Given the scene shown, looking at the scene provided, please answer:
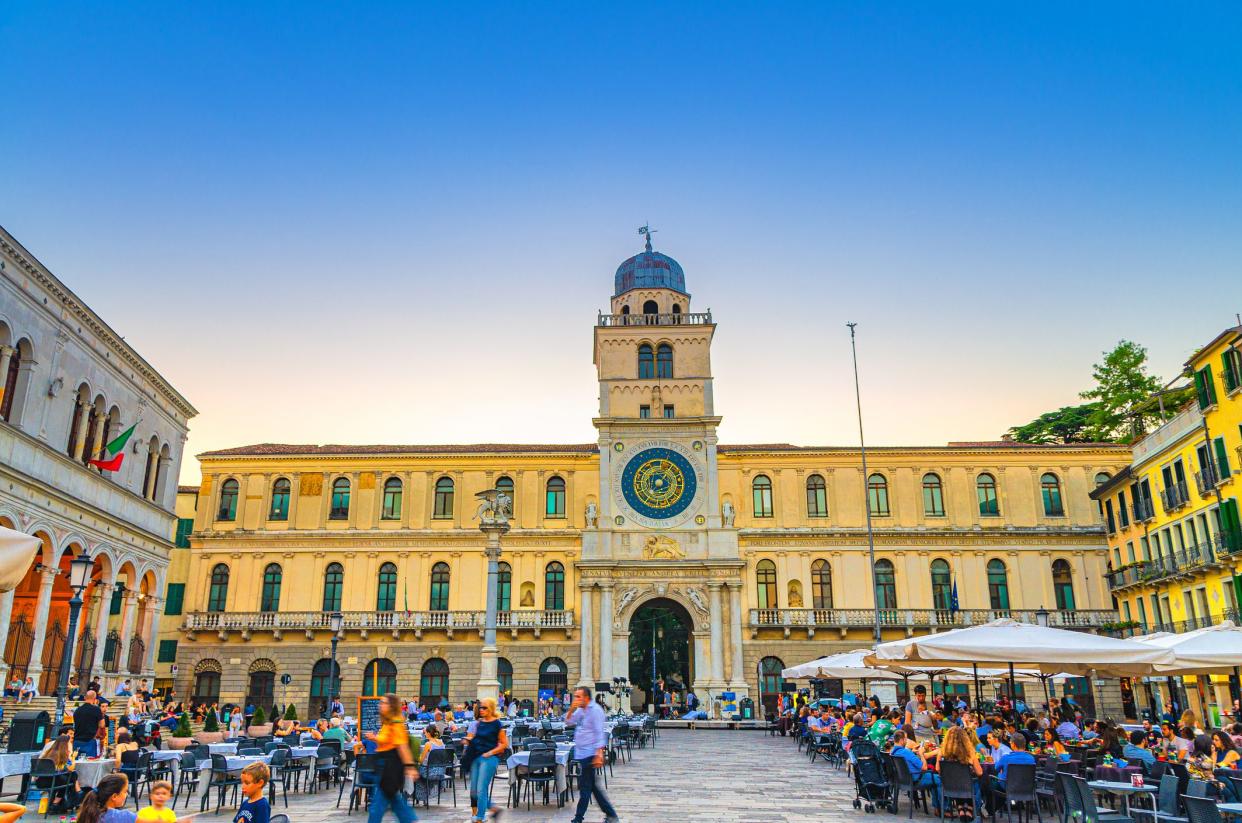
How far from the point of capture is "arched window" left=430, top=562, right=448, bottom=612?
42.2 metres

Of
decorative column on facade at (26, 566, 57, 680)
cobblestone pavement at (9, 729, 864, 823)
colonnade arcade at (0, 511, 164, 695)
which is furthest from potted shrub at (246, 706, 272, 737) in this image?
cobblestone pavement at (9, 729, 864, 823)

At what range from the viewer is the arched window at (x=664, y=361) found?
44500 mm

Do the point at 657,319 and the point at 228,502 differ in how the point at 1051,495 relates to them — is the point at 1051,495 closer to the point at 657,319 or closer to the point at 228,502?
the point at 657,319

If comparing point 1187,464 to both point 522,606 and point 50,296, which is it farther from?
point 50,296

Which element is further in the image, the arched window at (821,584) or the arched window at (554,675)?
the arched window at (821,584)

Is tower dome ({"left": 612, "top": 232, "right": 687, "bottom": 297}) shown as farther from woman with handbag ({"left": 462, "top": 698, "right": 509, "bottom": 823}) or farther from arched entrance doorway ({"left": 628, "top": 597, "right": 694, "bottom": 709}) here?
woman with handbag ({"left": 462, "top": 698, "right": 509, "bottom": 823})

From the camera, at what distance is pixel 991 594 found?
4247 centimetres

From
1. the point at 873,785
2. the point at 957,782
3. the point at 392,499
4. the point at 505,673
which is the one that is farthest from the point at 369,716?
the point at 392,499

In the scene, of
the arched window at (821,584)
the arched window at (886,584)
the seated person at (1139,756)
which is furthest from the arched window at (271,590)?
the seated person at (1139,756)

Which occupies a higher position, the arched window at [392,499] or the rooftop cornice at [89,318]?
the rooftop cornice at [89,318]

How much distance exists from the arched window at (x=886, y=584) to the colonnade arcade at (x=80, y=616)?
2986 cm

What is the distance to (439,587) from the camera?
42.5 m

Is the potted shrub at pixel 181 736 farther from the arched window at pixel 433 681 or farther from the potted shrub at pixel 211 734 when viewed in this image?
the arched window at pixel 433 681

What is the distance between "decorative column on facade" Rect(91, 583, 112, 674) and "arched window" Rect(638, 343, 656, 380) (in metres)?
24.2
